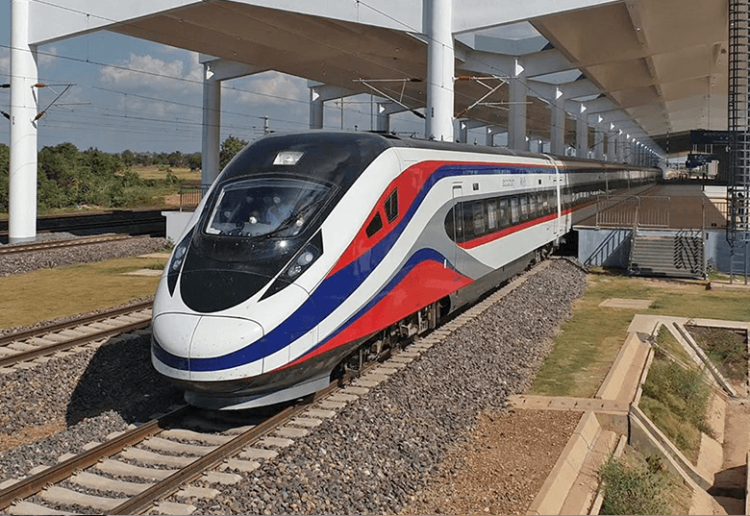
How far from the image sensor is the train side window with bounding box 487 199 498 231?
15367 millimetres

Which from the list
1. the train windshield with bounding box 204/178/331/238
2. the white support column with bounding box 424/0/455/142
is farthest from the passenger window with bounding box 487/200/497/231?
the white support column with bounding box 424/0/455/142

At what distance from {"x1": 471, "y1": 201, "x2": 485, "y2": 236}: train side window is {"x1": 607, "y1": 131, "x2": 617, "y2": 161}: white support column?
60533 millimetres

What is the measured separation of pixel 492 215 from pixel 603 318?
3.70 meters

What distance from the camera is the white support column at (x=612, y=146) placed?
72.6 m

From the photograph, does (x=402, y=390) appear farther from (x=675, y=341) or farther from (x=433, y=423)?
(x=675, y=341)

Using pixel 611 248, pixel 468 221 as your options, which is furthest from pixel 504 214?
pixel 611 248

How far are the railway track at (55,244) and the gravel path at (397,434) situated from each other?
56.0 feet

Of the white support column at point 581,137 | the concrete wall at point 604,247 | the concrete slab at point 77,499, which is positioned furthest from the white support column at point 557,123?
the concrete slab at point 77,499

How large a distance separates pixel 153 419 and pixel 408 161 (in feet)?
16.2

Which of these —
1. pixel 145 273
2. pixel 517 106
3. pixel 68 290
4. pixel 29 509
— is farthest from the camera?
pixel 517 106

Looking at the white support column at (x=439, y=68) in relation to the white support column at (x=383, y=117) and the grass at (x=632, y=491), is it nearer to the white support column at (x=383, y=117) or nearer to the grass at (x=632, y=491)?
the grass at (x=632, y=491)

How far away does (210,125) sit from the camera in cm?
3822

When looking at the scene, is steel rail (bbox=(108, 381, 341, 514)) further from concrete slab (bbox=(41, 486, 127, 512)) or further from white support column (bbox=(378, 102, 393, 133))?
white support column (bbox=(378, 102, 393, 133))

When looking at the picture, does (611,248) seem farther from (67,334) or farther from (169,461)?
(169,461)
